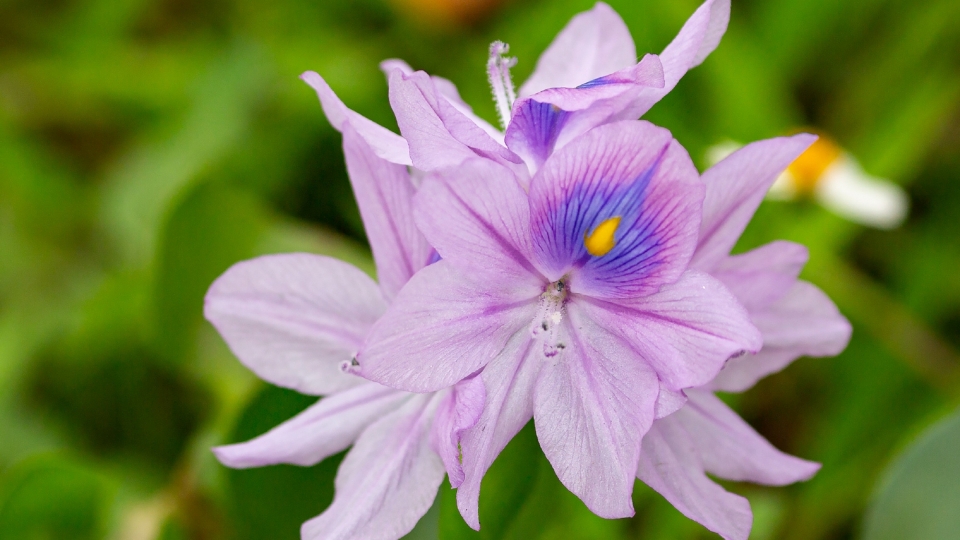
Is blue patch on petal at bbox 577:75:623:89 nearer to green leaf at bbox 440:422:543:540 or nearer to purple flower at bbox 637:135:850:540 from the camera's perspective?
purple flower at bbox 637:135:850:540

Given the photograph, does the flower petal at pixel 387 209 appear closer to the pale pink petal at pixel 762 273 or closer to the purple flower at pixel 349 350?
the purple flower at pixel 349 350

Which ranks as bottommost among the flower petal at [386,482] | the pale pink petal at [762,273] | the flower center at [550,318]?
the flower petal at [386,482]

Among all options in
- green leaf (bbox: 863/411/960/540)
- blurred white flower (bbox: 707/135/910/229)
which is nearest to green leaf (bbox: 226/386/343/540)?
green leaf (bbox: 863/411/960/540)

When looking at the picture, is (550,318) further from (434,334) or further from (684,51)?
(684,51)

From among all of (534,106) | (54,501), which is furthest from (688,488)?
(54,501)

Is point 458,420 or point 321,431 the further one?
point 321,431

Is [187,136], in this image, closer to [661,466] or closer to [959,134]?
[661,466]

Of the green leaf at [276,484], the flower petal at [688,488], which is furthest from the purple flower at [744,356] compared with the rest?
the green leaf at [276,484]
